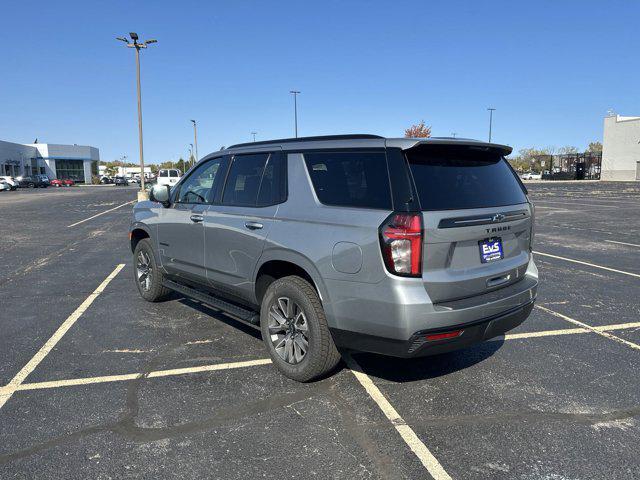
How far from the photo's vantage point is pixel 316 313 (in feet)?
11.5

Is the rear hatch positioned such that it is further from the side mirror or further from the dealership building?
the dealership building

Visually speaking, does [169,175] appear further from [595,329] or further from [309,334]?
[309,334]

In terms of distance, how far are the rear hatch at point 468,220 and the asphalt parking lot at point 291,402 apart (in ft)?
2.90

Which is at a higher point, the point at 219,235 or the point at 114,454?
the point at 219,235

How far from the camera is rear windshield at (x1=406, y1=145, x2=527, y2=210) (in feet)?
10.7

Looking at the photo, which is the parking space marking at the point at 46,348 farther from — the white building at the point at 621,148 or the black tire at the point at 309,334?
the white building at the point at 621,148

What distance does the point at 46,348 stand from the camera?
4.52 m

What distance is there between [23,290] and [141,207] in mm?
2283

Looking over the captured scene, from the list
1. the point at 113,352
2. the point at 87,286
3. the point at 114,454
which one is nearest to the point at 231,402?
the point at 114,454

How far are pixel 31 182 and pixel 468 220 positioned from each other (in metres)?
66.2

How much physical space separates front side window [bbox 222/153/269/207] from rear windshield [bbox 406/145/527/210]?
1509 millimetres

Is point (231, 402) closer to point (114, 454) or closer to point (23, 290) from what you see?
point (114, 454)

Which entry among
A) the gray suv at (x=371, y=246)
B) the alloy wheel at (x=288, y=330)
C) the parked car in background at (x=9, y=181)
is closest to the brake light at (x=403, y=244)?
the gray suv at (x=371, y=246)

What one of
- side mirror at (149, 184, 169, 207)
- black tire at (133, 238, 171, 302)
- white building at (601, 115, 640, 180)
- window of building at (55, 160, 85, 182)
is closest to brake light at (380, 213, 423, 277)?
side mirror at (149, 184, 169, 207)
